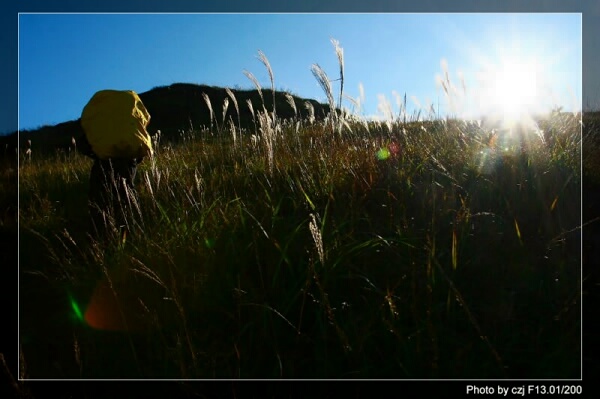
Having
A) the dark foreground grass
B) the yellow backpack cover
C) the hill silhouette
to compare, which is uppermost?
the hill silhouette

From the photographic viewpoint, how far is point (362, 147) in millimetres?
3686

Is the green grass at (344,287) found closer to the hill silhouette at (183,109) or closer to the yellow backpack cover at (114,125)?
the yellow backpack cover at (114,125)

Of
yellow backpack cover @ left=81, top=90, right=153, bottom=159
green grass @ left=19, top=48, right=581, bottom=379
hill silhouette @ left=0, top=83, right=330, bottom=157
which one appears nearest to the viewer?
green grass @ left=19, top=48, right=581, bottom=379

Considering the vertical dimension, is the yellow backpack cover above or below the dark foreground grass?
above

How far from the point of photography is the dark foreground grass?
5.41 ft

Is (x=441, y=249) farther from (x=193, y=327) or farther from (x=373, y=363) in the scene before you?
(x=193, y=327)

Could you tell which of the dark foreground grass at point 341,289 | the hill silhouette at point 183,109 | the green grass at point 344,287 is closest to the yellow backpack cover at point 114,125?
the dark foreground grass at point 341,289

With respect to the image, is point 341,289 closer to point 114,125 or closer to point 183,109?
point 114,125

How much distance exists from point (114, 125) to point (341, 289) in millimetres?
2144

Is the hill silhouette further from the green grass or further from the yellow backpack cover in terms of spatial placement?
the green grass

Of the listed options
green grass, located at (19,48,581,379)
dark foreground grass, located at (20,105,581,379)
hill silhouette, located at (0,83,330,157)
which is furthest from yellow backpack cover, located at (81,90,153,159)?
hill silhouette, located at (0,83,330,157)

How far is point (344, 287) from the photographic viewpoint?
6.49ft

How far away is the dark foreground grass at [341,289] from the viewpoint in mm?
1649

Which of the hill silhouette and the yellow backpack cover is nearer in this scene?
the yellow backpack cover
